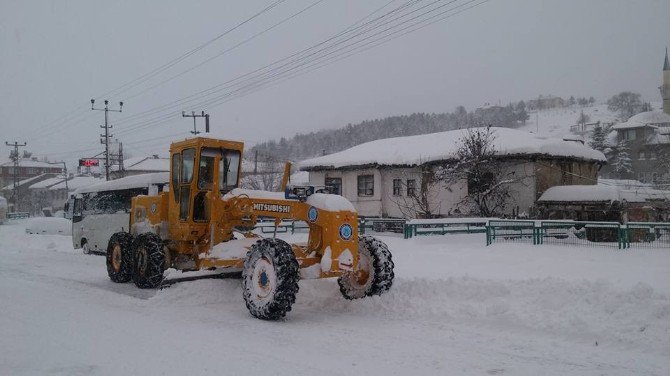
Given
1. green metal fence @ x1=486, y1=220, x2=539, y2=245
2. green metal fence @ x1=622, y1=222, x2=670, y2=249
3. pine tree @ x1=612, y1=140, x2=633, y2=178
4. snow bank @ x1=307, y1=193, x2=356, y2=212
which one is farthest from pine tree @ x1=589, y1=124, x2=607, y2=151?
snow bank @ x1=307, y1=193, x2=356, y2=212

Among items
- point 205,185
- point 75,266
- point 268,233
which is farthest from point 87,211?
point 205,185

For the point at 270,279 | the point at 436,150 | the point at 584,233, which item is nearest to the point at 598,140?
the point at 436,150

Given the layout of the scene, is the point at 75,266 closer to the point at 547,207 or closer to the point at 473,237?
the point at 473,237

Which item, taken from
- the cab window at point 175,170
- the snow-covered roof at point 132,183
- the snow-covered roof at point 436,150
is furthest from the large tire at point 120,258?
the snow-covered roof at point 436,150

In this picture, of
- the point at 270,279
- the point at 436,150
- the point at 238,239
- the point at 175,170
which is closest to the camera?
the point at 270,279

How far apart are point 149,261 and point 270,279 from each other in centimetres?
425

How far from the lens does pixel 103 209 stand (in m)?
23.8

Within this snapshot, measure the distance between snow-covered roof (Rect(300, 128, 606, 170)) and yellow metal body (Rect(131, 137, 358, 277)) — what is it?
18075 millimetres

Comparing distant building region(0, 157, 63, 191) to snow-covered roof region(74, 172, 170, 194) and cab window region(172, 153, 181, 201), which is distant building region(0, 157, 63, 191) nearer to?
snow-covered roof region(74, 172, 170, 194)

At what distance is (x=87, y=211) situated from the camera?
2470 centimetres

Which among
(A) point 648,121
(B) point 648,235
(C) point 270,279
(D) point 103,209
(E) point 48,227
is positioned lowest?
(E) point 48,227

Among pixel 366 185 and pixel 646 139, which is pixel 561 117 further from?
pixel 366 185

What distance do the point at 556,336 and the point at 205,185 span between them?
696cm

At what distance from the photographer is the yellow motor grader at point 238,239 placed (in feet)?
27.1
